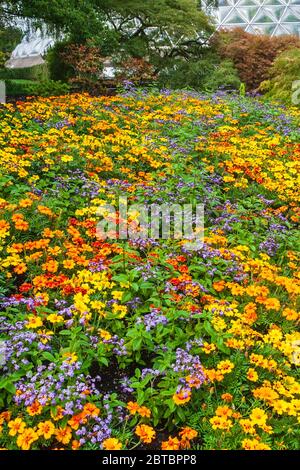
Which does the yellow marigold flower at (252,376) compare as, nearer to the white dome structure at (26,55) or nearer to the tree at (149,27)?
the tree at (149,27)

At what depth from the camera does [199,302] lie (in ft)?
12.6

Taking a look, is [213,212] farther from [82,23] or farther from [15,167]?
[82,23]

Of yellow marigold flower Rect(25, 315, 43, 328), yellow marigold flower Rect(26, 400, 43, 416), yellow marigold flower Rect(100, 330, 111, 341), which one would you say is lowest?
yellow marigold flower Rect(26, 400, 43, 416)

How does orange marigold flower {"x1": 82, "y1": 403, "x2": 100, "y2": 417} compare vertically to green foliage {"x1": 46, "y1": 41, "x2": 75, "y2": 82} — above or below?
below

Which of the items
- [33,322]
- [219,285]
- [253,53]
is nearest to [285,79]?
[253,53]

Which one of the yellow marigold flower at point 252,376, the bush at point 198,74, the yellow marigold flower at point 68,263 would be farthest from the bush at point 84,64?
the yellow marigold flower at point 252,376

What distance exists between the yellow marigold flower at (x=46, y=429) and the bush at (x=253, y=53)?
17.8 metres

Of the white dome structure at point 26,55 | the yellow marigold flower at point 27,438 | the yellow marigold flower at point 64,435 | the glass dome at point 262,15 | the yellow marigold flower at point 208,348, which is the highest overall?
the glass dome at point 262,15

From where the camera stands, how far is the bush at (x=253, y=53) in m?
18.5

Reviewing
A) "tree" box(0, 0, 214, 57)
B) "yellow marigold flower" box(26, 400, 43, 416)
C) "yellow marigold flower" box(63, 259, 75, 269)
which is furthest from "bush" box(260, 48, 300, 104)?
"yellow marigold flower" box(26, 400, 43, 416)

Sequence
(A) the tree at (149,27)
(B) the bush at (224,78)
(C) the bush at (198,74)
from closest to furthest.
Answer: (A) the tree at (149,27) < (B) the bush at (224,78) < (C) the bush at (198,74)

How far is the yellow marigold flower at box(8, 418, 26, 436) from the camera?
2438 mm

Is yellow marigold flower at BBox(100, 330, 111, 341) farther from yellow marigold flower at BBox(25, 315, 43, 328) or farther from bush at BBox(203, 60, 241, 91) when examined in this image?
bush at BBox(203, 60, 241, 91)

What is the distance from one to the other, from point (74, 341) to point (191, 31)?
17.3m
